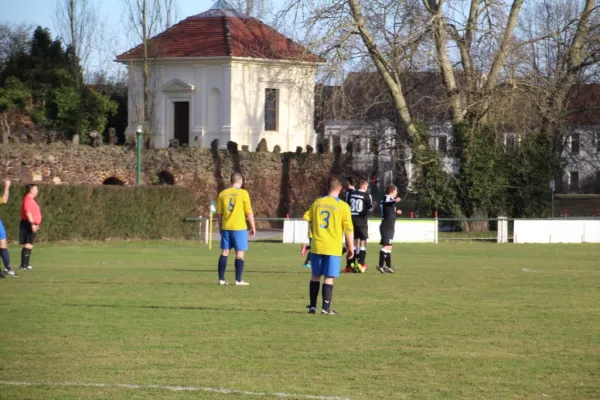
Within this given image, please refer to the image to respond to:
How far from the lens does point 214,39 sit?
209ft

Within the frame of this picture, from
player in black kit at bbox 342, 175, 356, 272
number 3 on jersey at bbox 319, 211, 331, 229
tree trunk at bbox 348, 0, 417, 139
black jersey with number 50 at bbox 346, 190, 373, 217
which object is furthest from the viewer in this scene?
tree trunk at bbox 348, 0, 417, 139

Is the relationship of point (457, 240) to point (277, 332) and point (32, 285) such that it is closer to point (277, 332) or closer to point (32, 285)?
point (32, 285)

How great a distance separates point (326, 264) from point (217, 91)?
1906 inches

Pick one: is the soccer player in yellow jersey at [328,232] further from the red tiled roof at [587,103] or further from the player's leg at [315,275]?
the red tiled roof at [587,103]

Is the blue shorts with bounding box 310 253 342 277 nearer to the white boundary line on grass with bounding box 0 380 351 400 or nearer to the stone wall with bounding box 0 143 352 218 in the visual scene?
the white boundary line on grass with bounding box 0 380 351 400

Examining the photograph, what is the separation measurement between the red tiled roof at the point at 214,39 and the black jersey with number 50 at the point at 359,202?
3700 cm

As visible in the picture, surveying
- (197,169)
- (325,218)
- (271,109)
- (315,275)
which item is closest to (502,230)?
(197,169)

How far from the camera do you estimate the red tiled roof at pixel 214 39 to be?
6156 centimetres

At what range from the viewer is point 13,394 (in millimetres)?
9156

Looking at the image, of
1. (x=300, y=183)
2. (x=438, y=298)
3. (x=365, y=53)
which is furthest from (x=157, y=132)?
(x=438, y=298)

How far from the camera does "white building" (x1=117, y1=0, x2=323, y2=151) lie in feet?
202

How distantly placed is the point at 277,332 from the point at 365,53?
3377 centimetres

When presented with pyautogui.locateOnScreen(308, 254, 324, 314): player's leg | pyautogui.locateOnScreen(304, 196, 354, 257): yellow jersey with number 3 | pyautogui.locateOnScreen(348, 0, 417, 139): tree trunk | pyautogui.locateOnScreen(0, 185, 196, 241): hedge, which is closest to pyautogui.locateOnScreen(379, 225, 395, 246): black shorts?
pyautogui.locateOnScreen(308, 254, 324, 314): player's leg

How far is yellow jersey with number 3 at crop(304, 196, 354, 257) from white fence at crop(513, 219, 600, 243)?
29.6 m
